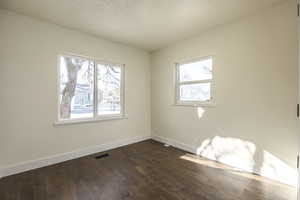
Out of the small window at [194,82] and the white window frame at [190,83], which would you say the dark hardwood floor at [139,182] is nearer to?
the white window frame at [190,83]

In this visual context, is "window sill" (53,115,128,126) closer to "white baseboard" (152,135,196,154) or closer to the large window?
the large window

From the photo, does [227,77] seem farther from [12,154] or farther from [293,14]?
[12,154]

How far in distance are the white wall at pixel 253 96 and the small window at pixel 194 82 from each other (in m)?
0.18

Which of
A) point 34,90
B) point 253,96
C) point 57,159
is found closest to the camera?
point 253,96

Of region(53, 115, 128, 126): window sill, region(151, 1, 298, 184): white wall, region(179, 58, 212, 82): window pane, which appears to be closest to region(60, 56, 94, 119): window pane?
region(53, 115, 128, 126): window sill

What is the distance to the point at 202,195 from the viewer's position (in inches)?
71.7

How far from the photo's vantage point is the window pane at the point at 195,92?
3047 millimetres

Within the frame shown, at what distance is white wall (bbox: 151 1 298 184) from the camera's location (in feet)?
6.63

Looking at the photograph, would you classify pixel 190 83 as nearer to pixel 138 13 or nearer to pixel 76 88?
pixel 138 13

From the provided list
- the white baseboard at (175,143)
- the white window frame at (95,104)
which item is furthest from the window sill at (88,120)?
the white baseboard at (175,143)

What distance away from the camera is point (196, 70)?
3.26 m

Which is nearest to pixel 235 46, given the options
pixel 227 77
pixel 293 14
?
pixel 227 77

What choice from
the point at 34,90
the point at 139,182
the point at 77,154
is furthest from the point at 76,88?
the point at 139,182

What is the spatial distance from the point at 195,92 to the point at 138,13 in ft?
6.44
